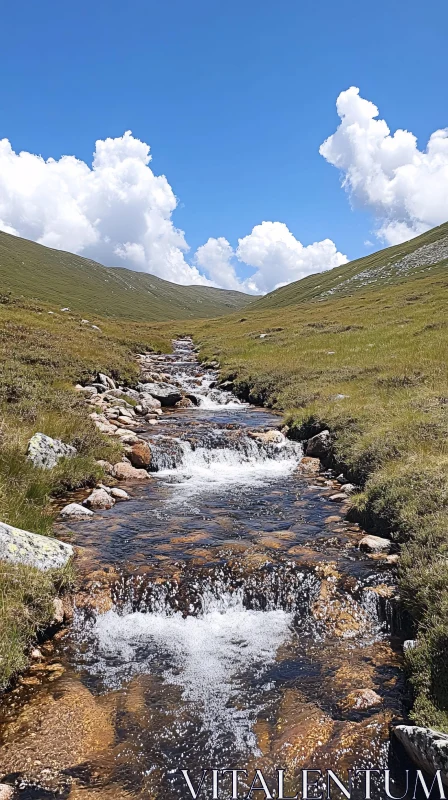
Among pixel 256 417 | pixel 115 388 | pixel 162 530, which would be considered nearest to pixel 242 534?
pixel 162 530

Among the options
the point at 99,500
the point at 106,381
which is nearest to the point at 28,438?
the point at 99,500

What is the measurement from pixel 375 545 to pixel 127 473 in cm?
796

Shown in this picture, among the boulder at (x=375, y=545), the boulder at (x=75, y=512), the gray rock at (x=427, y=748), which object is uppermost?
the boulder at (x=75, y=512)

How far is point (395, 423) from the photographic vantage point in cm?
1463

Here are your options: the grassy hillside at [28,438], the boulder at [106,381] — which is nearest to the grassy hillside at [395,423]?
the grassy hillside at [28,438]

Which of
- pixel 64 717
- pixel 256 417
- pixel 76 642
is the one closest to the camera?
pixel 64 717

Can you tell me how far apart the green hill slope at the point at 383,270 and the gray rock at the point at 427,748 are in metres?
95.0

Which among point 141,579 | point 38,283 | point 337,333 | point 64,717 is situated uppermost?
point 38,283

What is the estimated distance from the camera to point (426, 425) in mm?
13711

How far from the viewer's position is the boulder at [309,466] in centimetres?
1529

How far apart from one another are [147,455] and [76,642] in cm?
866

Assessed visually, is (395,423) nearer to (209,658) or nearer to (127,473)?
(127,473)

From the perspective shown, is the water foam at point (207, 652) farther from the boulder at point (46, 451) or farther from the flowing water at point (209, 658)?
the boulder at point (46, 451)

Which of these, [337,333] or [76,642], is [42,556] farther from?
[337,333]
